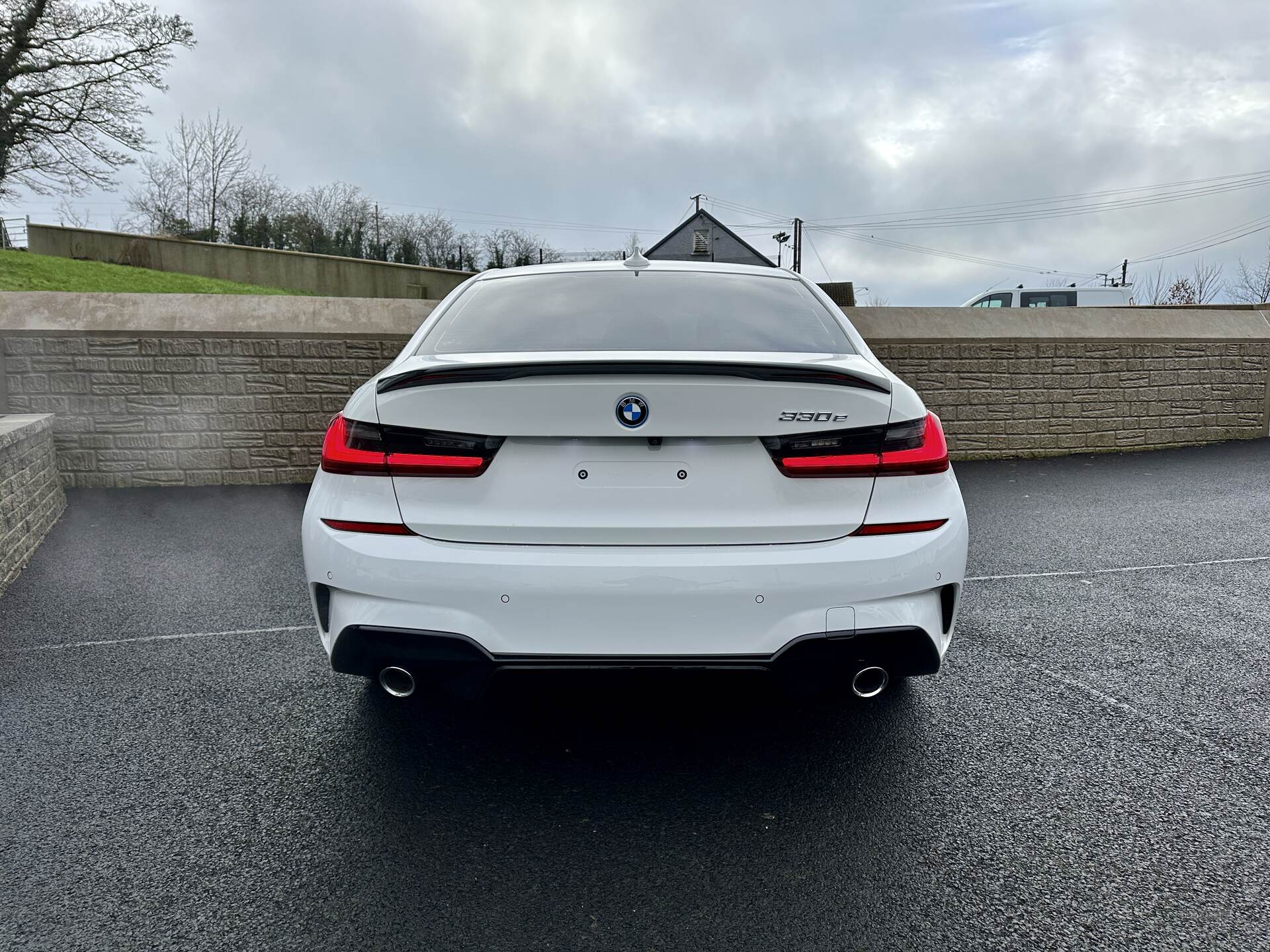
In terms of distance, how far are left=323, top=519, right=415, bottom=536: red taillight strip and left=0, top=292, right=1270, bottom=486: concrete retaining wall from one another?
22.0 feet

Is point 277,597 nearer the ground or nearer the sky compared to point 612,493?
nearer the ground

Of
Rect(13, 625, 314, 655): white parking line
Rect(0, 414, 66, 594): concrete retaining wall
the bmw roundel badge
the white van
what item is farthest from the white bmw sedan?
the white van

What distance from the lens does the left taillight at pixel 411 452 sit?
242 cm

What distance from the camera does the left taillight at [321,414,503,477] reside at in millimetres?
2422

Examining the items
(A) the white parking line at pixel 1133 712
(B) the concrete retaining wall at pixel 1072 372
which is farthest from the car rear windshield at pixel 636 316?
(B) the concrete retaining wall at pixel 1072 372

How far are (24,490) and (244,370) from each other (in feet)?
9.64

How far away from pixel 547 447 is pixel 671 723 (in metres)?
1.30

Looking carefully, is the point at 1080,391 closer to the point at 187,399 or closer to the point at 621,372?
the point at 621,372

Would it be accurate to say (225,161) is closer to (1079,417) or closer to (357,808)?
(1079,417)

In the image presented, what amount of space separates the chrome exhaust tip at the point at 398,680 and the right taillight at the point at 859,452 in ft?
3.89

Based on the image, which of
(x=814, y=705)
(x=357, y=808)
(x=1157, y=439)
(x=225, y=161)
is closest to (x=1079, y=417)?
(x=1157, y=439)

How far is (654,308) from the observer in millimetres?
3252

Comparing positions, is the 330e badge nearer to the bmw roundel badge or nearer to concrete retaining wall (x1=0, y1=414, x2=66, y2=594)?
the bmw roundel badge

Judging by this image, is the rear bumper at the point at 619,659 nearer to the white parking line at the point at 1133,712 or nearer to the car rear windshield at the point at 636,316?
the car rear windshield at the point at 636,316
